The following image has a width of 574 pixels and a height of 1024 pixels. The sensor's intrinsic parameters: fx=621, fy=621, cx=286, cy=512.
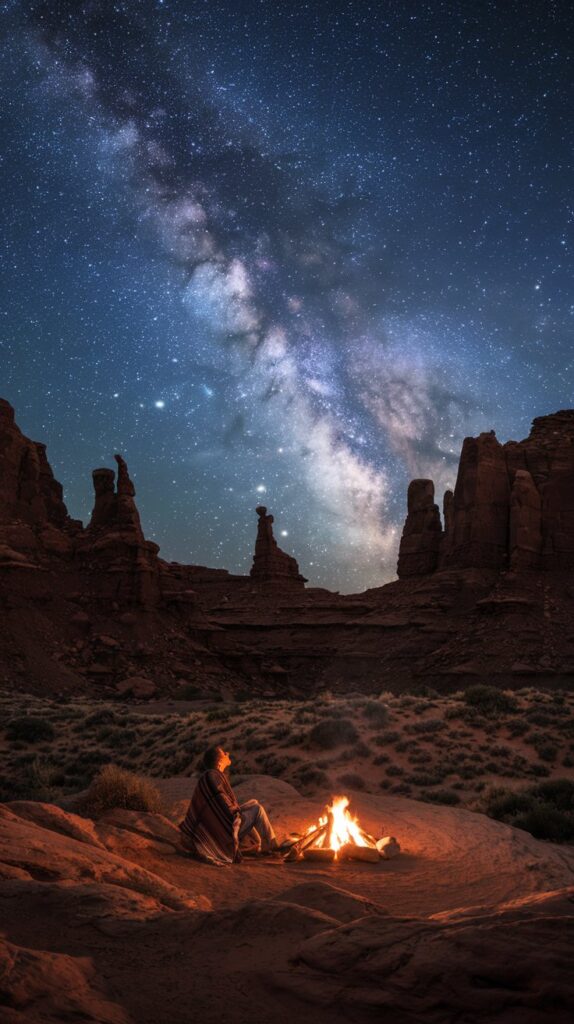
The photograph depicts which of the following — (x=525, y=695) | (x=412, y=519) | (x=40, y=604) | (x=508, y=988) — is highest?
(x=412, y=519)

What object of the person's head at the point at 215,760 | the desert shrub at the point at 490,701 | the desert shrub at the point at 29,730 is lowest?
the desert shrub at the point at 29,730

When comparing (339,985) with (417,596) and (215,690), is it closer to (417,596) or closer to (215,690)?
(215,690)

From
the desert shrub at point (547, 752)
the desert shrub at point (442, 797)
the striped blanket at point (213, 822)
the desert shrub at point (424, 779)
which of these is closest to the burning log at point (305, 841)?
the striped blanket at point (213, 822)

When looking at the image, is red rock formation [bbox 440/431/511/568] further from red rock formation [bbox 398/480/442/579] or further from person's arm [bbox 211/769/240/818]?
person's arm [bbox 211/769/240/818]

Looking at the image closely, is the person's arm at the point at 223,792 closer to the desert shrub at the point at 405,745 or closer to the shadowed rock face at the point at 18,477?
the desert shrub at the point at 405,745

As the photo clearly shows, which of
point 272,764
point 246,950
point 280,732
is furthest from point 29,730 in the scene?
point 246,950

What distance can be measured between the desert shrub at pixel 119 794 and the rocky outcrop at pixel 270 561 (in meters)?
70.7

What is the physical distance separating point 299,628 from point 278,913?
6475 cm

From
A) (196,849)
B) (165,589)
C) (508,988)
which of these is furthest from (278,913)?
(165,589)

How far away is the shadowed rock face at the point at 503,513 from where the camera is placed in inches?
2343

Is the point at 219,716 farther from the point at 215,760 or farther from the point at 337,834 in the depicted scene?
the point at 215,760

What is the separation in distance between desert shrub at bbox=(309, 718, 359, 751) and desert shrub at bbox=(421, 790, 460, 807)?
13.6ft

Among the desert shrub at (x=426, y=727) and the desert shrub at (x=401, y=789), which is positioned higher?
the desert shrub at (x=426, y=727)

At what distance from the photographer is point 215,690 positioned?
50.7m
